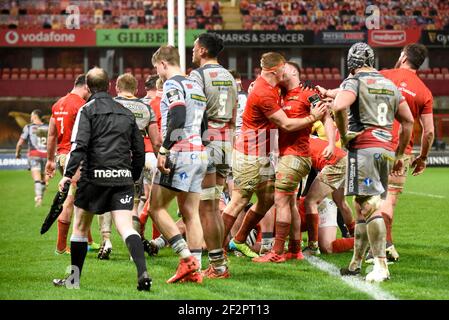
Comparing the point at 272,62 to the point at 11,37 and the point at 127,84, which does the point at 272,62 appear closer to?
the point at 127,84

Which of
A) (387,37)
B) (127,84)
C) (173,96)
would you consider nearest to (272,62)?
(127,84)

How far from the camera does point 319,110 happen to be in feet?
28.9

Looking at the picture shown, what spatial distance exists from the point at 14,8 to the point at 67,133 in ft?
103

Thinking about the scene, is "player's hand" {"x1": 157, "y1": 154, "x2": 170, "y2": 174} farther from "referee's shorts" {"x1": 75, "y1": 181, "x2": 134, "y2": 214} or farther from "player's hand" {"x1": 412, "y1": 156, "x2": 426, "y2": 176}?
"player's hand" {"x1": 412, "y1": 156, "x2": 426, "y2": 176}

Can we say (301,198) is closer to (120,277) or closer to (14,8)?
(120,277)

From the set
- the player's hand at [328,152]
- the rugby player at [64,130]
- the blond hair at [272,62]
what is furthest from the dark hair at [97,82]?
the rugby player at [64,130]

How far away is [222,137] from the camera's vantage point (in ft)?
27.7

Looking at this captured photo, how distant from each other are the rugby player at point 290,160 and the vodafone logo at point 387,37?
29.8 metres

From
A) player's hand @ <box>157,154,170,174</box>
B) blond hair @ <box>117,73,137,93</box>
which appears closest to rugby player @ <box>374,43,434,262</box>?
blond hair @ <box>117,73,137,93</box>

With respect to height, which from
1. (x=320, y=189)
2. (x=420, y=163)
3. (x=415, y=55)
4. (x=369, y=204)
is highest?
(x=415, y=55)

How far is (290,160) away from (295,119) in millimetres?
532

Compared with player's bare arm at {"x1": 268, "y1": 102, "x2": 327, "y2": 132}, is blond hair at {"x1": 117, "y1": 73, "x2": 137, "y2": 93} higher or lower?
higher

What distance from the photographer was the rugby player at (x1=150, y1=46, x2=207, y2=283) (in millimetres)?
Result: 7539

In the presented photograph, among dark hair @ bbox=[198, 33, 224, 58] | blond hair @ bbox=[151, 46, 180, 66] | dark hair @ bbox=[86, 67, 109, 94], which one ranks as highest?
dark hair @ bbox=[198, 33, 224, 58]
